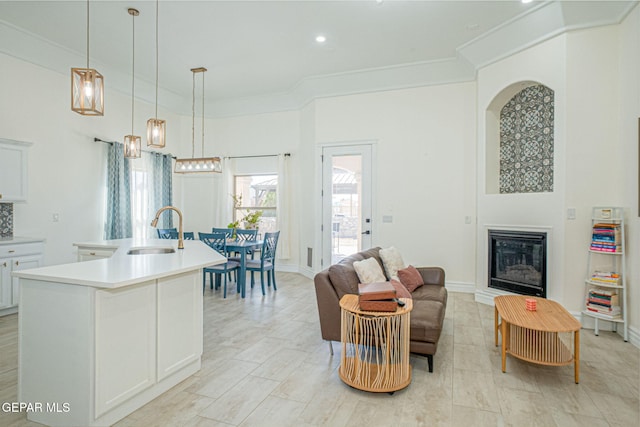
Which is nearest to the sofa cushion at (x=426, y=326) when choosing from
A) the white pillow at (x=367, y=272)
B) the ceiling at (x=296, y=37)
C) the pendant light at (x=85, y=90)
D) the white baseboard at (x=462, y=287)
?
the white pillow at (x=367, y=272)

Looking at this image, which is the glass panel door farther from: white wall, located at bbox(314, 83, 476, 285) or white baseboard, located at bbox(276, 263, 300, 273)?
white baseboard, located at bbox(276, 263, 300, 273)

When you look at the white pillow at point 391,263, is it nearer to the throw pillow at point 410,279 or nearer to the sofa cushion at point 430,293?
the throw pillow at point 410,279

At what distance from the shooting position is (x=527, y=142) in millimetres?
4762

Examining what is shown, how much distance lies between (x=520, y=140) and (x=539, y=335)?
3.05 m

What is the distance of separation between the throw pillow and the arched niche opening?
1.92m

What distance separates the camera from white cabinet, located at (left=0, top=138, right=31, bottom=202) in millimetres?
→ 4242

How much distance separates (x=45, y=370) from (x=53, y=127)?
13.7ft

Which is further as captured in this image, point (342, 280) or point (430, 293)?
point (430, 293)

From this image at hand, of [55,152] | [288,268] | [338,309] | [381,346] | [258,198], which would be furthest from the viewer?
[258,198]

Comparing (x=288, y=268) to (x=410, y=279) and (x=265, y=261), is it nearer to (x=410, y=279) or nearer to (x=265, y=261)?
(x=265, y=261)

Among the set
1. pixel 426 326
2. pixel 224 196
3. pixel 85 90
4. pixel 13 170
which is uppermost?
pixel 85 90

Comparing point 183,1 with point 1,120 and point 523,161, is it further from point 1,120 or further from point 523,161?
point 523,161

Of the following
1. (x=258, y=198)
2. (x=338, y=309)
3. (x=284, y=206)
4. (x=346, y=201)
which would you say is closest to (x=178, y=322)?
(x=338, y=309)

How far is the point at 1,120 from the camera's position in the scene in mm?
4430
